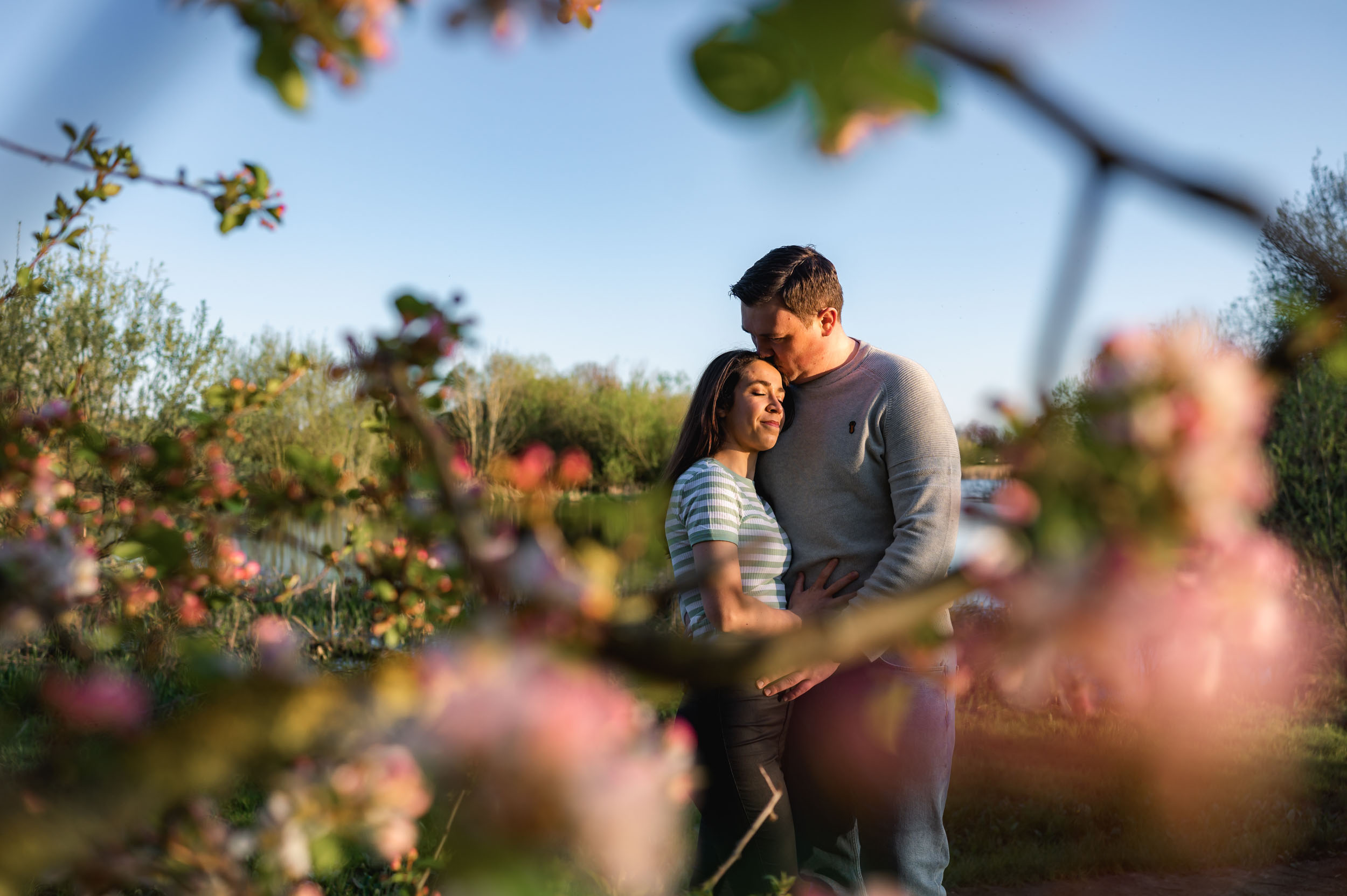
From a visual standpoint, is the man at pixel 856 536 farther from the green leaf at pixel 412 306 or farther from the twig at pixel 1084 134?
the twig at pixel 1084 134

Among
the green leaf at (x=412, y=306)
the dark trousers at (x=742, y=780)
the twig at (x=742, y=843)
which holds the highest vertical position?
the green leaf at (x=412, y=306)

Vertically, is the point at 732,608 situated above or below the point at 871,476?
below

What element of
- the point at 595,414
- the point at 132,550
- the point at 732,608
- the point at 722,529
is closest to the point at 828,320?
the point at 722,529

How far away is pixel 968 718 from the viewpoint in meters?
5.49

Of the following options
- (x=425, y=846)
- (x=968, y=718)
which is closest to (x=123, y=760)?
(x=425, y=846)

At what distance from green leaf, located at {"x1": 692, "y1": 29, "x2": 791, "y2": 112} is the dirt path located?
390 cm

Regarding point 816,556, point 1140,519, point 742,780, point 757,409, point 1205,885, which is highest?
point 757,409

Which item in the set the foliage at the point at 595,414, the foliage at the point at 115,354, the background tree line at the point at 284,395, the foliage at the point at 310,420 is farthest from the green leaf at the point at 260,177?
the foliage at the point at 595,414

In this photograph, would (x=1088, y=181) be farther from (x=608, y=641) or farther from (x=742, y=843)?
(x=742, y=843)

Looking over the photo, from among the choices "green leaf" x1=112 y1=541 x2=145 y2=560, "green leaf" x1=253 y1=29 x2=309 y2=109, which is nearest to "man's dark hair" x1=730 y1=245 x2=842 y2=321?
"green leaf" x1=112 y1=541 x2=145 y2=560

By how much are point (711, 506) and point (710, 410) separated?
0.37 meters

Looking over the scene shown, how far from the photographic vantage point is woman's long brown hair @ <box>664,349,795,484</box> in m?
2.48

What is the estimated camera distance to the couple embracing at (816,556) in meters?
2.26

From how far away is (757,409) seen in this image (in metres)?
2.43
